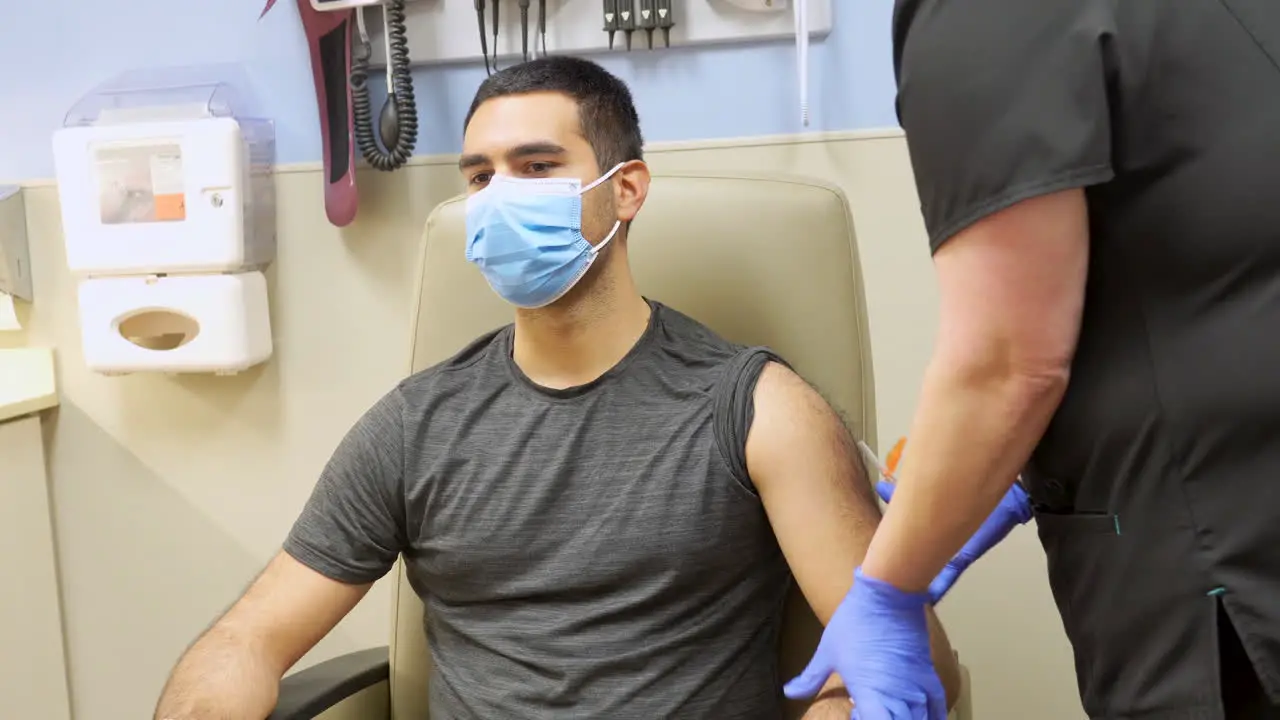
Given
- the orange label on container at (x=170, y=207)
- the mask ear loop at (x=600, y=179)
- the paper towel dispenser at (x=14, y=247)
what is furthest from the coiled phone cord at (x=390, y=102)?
the paper towel dispenser at (x=14, y=247)

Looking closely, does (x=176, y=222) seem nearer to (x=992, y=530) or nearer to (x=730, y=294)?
(x=730, y=294)

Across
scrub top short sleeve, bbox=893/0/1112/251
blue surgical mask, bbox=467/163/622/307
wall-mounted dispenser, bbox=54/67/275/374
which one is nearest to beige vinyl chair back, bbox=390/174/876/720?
blue surgical mask, bbox=467/163/622/307

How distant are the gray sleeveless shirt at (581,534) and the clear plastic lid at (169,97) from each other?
801mm

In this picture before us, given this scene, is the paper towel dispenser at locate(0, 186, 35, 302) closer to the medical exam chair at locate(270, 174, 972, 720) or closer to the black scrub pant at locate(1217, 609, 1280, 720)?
the medical exam chair at locate(270, 174, 972, 720)

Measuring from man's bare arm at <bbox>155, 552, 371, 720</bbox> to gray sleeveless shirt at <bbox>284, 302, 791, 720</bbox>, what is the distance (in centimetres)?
3

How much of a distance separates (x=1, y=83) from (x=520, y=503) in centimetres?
142

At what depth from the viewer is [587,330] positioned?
1320mm

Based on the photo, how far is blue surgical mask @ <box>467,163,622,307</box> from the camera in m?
1.28

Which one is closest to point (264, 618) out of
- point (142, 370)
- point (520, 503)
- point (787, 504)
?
point (520, 503)

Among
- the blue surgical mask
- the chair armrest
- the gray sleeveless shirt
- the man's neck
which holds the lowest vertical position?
the chair armrest

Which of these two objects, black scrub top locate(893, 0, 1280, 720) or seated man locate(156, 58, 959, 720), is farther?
seated man locate(156, 58, 959, 720)

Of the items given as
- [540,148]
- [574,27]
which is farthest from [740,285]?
[574,27]

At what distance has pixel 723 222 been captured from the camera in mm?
1347

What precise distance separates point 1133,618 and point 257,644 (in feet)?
3.06
